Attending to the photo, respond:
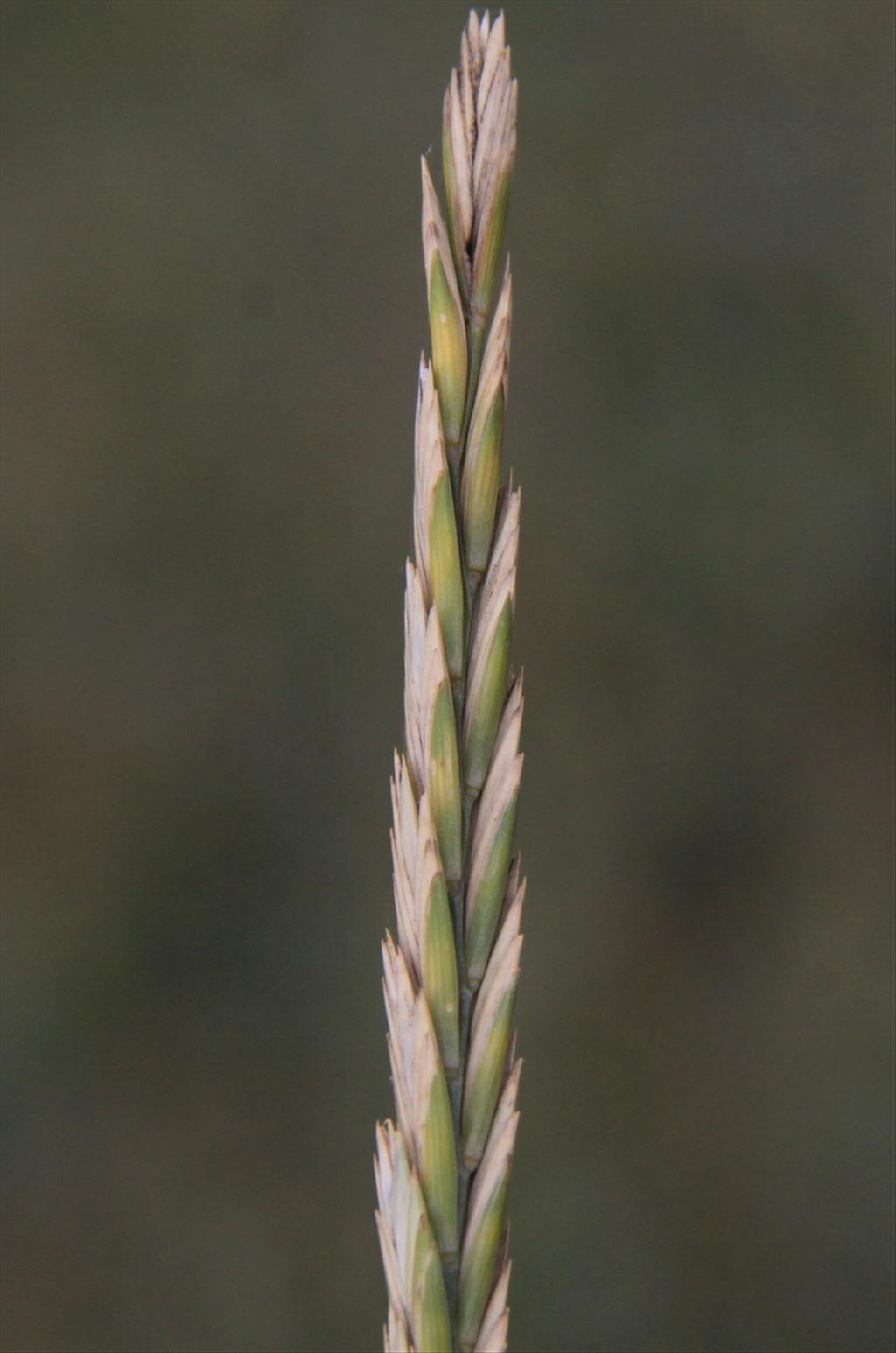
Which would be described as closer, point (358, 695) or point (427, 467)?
point (427, 467)

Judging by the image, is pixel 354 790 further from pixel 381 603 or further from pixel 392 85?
pixel 392 85

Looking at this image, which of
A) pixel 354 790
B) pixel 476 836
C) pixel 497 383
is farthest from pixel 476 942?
Answer: pixel 354 790

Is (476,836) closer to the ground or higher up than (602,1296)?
higher up

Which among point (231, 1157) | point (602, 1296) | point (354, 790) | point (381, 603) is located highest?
point (381, 603)

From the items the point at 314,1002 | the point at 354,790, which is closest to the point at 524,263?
the point at 354,790

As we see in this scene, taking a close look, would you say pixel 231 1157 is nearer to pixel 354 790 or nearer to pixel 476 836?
pixel 354 790

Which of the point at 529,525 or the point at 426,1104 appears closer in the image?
the point at 426,1104
